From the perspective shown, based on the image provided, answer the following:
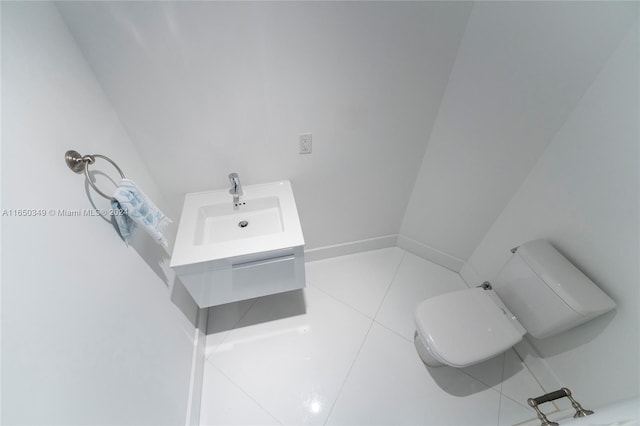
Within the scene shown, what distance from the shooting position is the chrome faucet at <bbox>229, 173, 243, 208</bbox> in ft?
3.68

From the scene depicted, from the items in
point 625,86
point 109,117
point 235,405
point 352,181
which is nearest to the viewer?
point 625,86

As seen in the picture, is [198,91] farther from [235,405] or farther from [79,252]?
→ [235,405]

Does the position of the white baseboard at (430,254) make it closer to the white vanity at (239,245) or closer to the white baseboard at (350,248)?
the white baseboard at (350,248)

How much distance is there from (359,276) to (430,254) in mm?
588

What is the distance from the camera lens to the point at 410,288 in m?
1.63

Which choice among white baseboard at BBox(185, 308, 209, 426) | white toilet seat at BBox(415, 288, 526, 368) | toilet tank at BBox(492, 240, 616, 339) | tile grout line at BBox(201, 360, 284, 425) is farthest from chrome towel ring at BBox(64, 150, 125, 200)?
toilet tank at BBox(492, 240, 616, 339)

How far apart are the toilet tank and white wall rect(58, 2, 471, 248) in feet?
2.55

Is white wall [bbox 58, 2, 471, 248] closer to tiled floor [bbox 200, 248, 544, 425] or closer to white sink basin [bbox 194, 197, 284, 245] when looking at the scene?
white sink basin [bbox 194, 197, 284, 245]

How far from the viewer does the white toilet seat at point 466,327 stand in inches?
39.6

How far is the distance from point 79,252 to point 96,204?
193mm

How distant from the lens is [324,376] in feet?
4.05

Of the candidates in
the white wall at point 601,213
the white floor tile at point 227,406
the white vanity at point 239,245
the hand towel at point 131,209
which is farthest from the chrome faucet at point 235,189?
the white wall at point 601,213

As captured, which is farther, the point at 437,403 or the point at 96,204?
the point at 437,403

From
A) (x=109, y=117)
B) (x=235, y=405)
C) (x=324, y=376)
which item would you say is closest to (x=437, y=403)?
(x=324, y=376)
